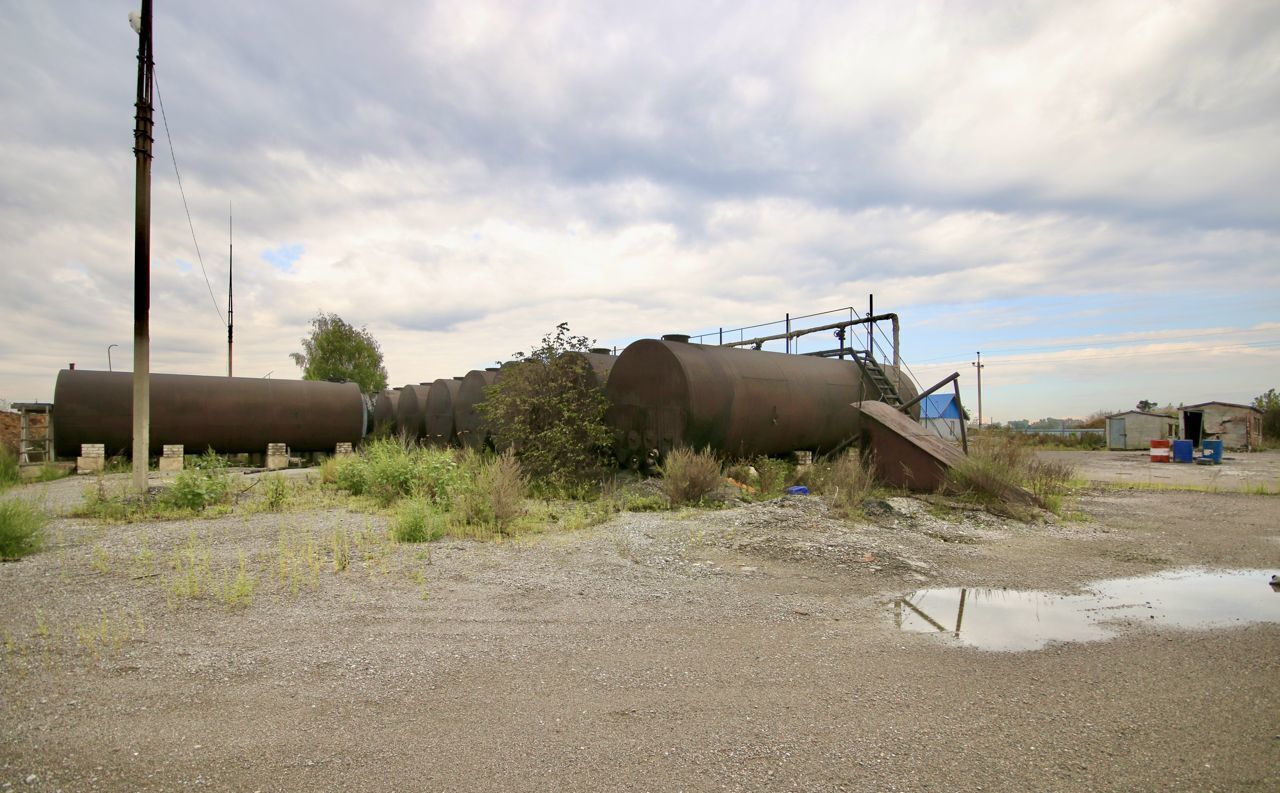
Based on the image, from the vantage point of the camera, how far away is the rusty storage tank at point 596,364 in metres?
14.4

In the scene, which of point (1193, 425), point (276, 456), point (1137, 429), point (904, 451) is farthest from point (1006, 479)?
point (1137, 429)

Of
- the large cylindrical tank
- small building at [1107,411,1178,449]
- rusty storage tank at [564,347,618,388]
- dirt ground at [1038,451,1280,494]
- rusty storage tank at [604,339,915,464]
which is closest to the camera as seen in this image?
rusty storage tank at [604,339,915,464]

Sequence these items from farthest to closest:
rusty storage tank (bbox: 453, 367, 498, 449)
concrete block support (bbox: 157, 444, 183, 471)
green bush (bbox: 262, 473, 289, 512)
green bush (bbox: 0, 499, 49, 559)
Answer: rusty storage tank (bbox: 453, 367, 498, 449), concrete block support (bbox: 157, 444, 183, 471), green bush (bbox: 262, 473, 289, 512), green bush (bbox: 0, 499, 49, 559)

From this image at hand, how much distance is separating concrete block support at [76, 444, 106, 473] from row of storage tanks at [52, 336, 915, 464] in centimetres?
34

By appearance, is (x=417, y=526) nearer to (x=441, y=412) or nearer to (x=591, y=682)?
(x=591, y=682)

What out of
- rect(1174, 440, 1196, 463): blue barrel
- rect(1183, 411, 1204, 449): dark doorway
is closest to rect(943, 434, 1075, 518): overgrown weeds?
rect(1174, 440, 1196, 463): blue barrel

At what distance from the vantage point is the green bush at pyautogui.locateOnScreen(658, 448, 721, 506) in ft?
36.0

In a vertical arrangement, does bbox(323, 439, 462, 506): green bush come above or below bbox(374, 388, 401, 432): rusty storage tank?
below

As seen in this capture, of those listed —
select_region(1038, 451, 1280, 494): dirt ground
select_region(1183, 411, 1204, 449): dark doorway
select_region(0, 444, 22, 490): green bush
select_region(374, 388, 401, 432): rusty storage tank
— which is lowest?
select_region(1038, 451, 1280, 494): dirt ground

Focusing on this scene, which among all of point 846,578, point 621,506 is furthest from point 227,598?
point 621,506

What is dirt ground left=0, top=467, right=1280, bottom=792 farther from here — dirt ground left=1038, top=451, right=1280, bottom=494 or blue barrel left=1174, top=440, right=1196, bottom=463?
blue barrel left=1174, top=440, right=1196, bottom=463

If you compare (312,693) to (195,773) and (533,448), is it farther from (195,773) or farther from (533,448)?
(533,448)

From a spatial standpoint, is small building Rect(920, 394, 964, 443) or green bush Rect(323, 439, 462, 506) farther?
small building Rect(920, 394, 964, 443)

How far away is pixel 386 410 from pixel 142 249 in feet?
53.7
